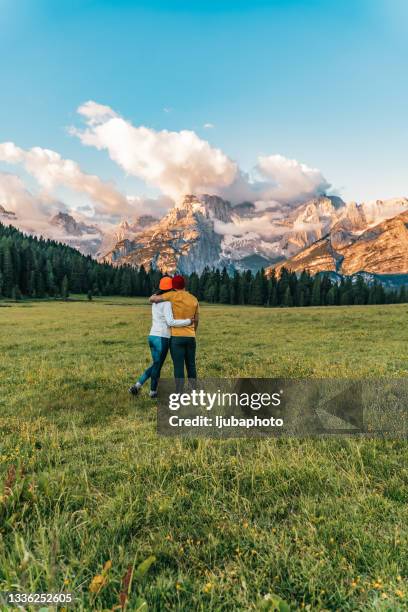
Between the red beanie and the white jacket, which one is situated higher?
the red beanie

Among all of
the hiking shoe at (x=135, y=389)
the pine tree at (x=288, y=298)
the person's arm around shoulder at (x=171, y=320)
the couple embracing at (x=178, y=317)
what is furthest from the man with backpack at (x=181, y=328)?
the pine tree at (x=288, y=298)

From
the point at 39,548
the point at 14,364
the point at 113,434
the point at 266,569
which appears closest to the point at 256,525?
the point at 266,569

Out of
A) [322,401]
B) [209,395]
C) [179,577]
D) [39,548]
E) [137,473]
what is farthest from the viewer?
[209,395]

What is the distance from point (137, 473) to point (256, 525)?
194 cm

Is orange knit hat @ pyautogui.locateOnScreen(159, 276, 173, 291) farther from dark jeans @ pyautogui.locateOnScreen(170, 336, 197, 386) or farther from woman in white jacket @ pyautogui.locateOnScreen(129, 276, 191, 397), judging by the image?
dark jeans @ pyautogui.locateOnScreen(170, 336, 197, 386)

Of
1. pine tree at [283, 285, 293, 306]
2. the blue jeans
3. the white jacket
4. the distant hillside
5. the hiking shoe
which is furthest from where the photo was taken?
pine tree at [283, 285, 293, 306]

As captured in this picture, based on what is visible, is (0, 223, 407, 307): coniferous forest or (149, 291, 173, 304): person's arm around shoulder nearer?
(149, 291, 173, 304): person's arm around shoulder

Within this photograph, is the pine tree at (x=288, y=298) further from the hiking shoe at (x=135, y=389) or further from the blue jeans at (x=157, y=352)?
the hiking shoe at (x=135, y=389)

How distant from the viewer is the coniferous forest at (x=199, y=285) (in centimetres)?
11256

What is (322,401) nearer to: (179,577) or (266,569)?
(266,569)

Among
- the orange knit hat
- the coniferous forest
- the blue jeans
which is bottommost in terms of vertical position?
the blue jeans

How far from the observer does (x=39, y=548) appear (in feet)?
10.2

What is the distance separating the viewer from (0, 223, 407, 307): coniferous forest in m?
113

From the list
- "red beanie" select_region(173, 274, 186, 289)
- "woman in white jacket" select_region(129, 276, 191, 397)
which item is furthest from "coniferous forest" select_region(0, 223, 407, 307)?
"red beanie" select_region(173, 274, 186, 289)
